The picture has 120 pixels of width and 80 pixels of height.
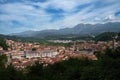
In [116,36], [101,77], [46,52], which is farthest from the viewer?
[116,36]

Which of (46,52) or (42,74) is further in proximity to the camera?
(46,52)

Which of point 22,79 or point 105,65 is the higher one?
point 105,65

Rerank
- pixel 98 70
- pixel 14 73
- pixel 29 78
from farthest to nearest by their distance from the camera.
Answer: pixel 14 73 < pixel 29 78 < pixel 98 70

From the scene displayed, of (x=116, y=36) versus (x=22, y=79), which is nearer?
(x=22, y=79)

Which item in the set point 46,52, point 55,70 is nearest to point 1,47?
point 46,52

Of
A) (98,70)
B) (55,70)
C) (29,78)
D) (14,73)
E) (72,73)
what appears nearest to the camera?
(98,70)

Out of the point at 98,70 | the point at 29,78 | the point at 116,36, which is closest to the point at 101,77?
the point at 98,70

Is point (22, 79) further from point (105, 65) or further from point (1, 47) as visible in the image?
point (1, 47)

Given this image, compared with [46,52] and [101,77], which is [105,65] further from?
[46,52]

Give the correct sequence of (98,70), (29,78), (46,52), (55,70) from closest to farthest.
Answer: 1. (98,70)
2. (29,78)
3. (55,70)
4. (46,52)
